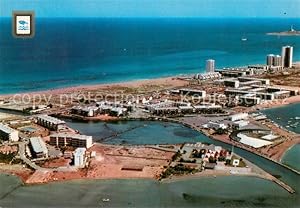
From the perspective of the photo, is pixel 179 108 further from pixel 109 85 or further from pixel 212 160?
pixel 109 85

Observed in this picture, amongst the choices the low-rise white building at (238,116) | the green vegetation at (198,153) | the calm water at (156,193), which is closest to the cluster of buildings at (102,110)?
the low-rise white building at (238,116)

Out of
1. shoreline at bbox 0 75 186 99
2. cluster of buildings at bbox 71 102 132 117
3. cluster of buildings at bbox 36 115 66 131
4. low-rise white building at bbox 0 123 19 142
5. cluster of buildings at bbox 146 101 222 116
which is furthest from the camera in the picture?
shoreline at bbox 0 75 186 99

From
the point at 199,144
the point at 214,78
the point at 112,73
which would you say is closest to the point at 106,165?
the point at 199,144

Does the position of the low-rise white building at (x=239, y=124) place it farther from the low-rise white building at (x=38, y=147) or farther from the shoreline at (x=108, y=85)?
the shoreline at (x=108, y=85)

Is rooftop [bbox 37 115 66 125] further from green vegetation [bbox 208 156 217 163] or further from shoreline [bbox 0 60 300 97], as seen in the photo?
green vegetation [bbox 208 156 217 163]

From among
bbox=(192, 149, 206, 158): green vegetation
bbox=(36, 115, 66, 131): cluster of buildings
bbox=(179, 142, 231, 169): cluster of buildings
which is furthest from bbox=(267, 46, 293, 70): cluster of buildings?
bbox=(192, 149, 206, 158): green vegetation

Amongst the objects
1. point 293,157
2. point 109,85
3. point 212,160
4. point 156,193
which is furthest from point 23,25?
point 109,85

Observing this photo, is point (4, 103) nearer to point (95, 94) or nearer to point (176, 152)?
point (95, 94)
